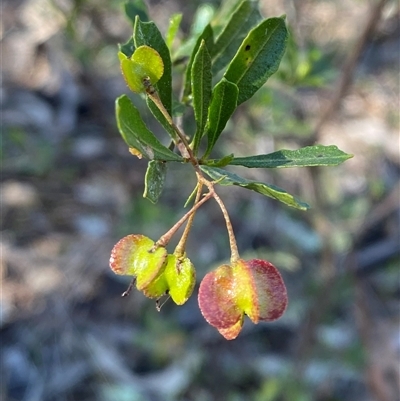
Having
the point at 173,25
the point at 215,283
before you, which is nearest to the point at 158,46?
the point at 173,25

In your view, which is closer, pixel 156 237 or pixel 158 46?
pixel 158 46

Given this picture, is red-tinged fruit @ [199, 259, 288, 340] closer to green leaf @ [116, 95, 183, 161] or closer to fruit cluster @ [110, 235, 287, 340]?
fruit cluster @ [110, 235, 287, 340]

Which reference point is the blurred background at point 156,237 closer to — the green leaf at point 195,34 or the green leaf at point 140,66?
the green leaf at point 195,34

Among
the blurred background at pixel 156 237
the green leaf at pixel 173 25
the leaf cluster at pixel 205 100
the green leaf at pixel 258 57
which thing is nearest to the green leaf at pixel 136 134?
the leaf cluster at pixel 205 100

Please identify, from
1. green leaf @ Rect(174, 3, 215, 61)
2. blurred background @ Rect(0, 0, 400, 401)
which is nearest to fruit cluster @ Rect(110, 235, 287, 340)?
green leaf @ Rect(174, 3, 215, 61)

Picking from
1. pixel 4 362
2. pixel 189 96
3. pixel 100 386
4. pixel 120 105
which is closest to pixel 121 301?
pixel 100 386

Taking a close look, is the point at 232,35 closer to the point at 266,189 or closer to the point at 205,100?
the point at 205,100
